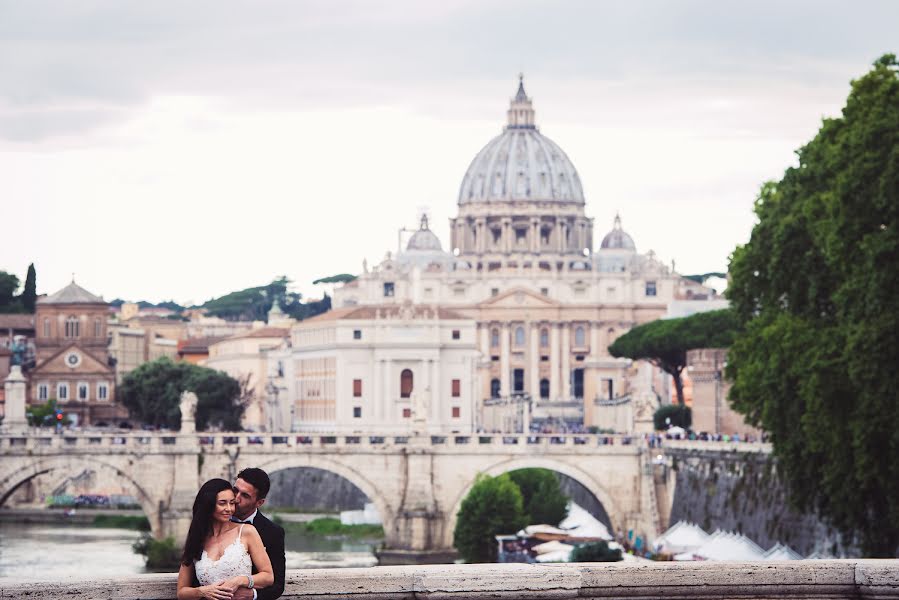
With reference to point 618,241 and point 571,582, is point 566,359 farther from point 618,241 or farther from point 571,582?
point 571,582

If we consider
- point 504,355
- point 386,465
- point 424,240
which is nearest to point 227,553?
point 386,465

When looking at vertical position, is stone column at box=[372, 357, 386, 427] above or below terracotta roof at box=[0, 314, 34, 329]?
below

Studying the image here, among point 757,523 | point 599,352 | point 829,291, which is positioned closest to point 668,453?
point 757,523

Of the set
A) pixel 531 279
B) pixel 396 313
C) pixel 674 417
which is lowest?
pixel 674 417

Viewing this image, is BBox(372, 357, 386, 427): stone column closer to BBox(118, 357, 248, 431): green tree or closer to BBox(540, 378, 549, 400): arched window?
BBox(118, 357, 248, 431): green tree

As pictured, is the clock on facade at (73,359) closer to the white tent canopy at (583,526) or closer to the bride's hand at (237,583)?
the white tent canopy at (583,526)

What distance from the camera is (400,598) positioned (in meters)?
11.4

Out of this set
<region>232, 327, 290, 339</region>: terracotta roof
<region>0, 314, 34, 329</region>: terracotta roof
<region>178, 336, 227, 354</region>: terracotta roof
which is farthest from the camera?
<region>178, 336, 227, 354</region>: terracotta roof

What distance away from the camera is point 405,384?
11062cm

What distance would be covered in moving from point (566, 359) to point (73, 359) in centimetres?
5564

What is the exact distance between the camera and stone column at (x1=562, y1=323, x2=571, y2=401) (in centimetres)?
15825

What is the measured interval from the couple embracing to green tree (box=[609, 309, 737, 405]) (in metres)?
66.4

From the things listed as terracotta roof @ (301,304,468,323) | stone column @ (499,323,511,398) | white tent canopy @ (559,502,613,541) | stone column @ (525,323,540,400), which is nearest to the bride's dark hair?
white tent canopy @ (559,502,613,541)

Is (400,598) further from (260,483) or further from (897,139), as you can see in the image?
(897,139)
